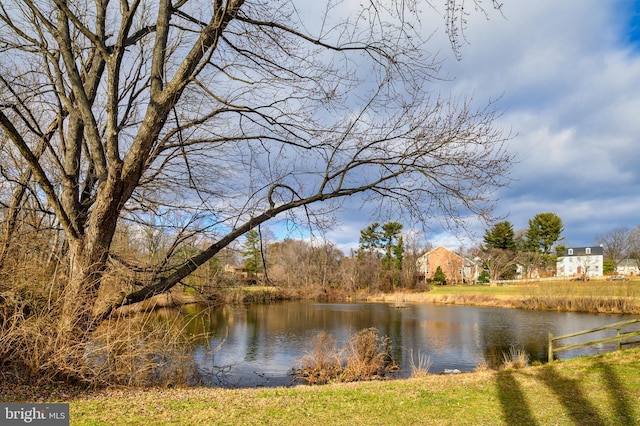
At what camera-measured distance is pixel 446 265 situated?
2778 inches

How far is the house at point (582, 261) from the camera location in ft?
241

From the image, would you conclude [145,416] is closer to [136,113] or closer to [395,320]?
[136,113]

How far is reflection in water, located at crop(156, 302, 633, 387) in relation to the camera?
13.9 meters

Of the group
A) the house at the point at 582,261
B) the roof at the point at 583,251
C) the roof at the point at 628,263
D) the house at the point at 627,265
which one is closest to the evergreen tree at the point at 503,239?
the house at the point at 582,261

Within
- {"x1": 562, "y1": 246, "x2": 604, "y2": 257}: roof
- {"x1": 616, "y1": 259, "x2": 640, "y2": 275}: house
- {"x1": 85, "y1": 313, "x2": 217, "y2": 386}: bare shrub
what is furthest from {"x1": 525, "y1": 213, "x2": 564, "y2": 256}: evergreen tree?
{"x1": 85, "y1": 313, "x2": 217, "y2": 386}: bare shrub

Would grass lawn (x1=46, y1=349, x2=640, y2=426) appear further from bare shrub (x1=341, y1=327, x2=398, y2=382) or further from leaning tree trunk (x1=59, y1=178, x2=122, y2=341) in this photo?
bare shrub (x1=341, y1=327, x2=398, y2=382)

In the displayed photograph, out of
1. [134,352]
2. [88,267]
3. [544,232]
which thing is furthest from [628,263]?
[88,267]

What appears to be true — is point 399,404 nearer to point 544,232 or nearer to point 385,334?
point 385,334

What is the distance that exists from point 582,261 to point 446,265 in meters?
25.4

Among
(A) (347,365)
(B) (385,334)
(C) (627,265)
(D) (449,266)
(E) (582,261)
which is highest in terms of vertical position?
(E) (582,261)

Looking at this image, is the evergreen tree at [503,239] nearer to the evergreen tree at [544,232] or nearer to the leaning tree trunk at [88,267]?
the evergreen tree at [544,232]

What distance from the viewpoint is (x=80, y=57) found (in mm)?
8047

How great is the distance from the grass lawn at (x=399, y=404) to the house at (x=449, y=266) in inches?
2371

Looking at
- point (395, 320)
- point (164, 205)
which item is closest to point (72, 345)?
point (164, 205)
